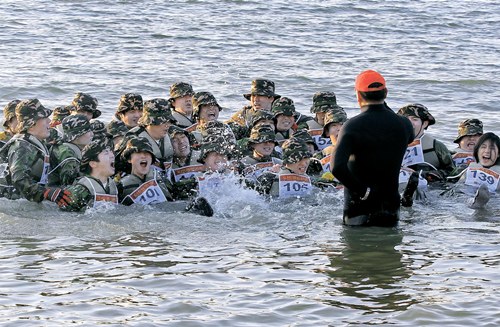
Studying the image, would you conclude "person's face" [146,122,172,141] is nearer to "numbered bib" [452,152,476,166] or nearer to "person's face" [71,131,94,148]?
"person's face" [71,131,94,148]

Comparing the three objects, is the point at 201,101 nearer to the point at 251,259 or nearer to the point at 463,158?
the point at 463,158

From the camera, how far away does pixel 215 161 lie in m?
14.2

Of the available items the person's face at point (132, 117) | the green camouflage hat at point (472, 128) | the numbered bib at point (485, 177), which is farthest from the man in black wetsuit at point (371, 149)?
the person's face at point (132, 117)

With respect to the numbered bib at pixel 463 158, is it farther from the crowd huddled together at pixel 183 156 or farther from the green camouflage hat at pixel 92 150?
the green camouflage hat at pixel 92 150

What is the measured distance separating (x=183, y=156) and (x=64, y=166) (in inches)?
67.5

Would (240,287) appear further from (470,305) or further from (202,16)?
(202,16)

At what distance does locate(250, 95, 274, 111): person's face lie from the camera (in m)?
17.2

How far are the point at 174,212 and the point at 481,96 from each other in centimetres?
1180

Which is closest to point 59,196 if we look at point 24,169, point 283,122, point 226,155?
point 24,169

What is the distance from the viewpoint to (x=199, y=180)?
46.2 feet

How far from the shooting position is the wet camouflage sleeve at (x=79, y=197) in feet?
42.4

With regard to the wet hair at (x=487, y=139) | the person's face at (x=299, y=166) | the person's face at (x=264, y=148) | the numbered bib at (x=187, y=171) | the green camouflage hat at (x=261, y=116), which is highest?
the green camouflage hat at (x=261, y=116)

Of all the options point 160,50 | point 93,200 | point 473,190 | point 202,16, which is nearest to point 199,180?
point 93,200

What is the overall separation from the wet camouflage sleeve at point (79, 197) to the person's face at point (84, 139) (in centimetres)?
100
